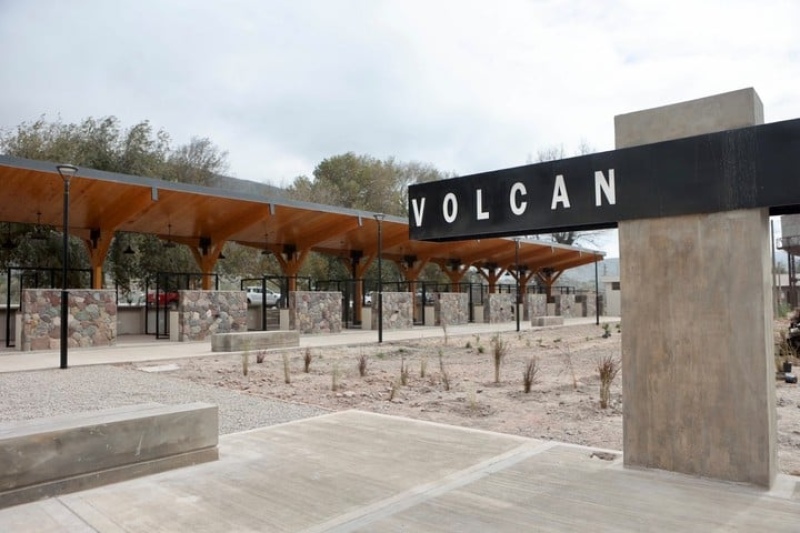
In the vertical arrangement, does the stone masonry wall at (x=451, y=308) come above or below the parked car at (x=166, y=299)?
below

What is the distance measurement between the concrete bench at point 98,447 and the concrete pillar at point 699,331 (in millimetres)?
3609

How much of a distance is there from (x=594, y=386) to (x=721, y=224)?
6593 mm

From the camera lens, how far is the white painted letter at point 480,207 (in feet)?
17.1

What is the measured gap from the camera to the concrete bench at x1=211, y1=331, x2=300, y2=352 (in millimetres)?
16188

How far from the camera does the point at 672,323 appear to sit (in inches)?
175

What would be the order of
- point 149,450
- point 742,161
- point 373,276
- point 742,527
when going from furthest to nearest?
1. point 373,276
2. point 149,450
3. point 742,161
4. point 742,527

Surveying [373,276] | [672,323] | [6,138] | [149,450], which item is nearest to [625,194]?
[672,323]

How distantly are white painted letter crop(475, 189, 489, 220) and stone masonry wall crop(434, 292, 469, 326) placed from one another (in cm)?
2495

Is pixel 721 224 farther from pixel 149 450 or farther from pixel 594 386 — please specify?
pixel 594 386

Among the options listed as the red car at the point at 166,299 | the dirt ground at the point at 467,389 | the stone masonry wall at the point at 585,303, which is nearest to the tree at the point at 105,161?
the red car at the point at 166,299

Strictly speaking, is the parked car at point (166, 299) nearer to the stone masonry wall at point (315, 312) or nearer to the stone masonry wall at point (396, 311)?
the stone masonry wall at point (315, 312)

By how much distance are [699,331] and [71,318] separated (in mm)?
17214

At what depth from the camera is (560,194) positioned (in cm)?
488

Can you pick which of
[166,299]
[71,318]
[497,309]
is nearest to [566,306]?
[497,309]
